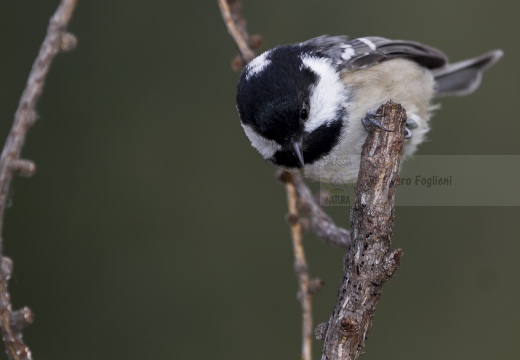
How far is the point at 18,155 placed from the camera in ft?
5.50

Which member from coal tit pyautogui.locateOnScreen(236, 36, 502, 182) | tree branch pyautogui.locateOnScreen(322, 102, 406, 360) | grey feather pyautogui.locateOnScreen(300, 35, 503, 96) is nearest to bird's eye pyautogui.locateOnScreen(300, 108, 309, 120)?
coal tit pyautogui.locateOnScreen(236, 36, 502, 182)

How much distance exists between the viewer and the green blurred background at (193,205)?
4.20 metres

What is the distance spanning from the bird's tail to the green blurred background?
580mm

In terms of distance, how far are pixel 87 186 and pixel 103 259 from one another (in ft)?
1.60

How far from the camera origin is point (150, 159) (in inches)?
177

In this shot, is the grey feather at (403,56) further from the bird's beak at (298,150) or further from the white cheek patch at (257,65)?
the bird's beak at (298,150)

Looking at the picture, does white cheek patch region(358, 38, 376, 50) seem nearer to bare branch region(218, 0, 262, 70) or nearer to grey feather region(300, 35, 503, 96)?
grey feather region(300, 35, 503, 96)

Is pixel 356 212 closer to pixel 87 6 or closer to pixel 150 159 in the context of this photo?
pixel 150 159

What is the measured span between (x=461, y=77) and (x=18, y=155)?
2.81 metres

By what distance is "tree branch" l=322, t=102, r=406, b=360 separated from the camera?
1.68m

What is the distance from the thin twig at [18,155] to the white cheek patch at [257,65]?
0.83 metres

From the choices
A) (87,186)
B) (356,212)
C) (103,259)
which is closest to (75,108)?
(87,186)

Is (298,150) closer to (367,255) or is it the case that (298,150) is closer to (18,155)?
(367,255)

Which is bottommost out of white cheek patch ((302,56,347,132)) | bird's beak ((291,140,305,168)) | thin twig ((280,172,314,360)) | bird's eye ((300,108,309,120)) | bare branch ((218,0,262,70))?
thin twig ((280,172,314,360))
